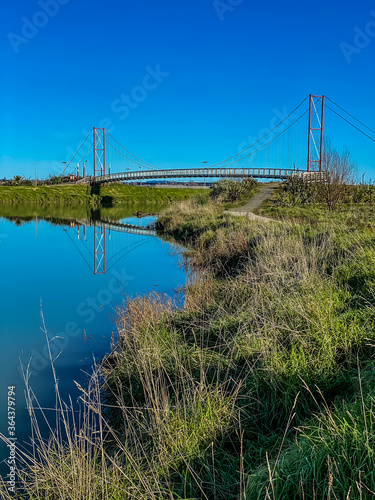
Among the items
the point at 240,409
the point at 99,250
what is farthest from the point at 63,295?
the point at 99,250

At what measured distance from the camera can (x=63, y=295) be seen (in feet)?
31.1

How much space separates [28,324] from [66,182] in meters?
58.0

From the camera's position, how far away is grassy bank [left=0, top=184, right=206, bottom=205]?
47938 mm

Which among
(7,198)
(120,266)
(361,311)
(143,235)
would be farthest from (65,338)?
(7,198)

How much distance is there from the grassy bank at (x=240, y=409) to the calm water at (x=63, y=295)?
600 millimetres

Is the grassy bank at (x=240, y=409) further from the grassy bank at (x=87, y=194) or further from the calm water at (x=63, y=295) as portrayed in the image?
the grassy bank at (x=87, y=194)

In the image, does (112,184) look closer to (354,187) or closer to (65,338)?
(354,187)

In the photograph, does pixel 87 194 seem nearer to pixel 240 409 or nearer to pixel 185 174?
pixel 185 174

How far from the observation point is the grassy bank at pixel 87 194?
47938 mm

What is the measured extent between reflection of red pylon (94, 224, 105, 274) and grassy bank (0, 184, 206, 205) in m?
26.2

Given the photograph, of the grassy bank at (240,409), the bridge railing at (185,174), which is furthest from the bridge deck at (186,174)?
the grassy bank at (240,409)

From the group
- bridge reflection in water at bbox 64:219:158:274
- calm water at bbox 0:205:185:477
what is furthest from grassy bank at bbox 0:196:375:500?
bridge reflection in water at bbox 64:219:158:274

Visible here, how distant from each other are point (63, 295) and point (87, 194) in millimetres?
46373

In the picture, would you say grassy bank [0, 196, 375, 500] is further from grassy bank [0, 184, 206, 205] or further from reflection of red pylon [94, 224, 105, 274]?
grassy bank [0, 184, 206, 205]
